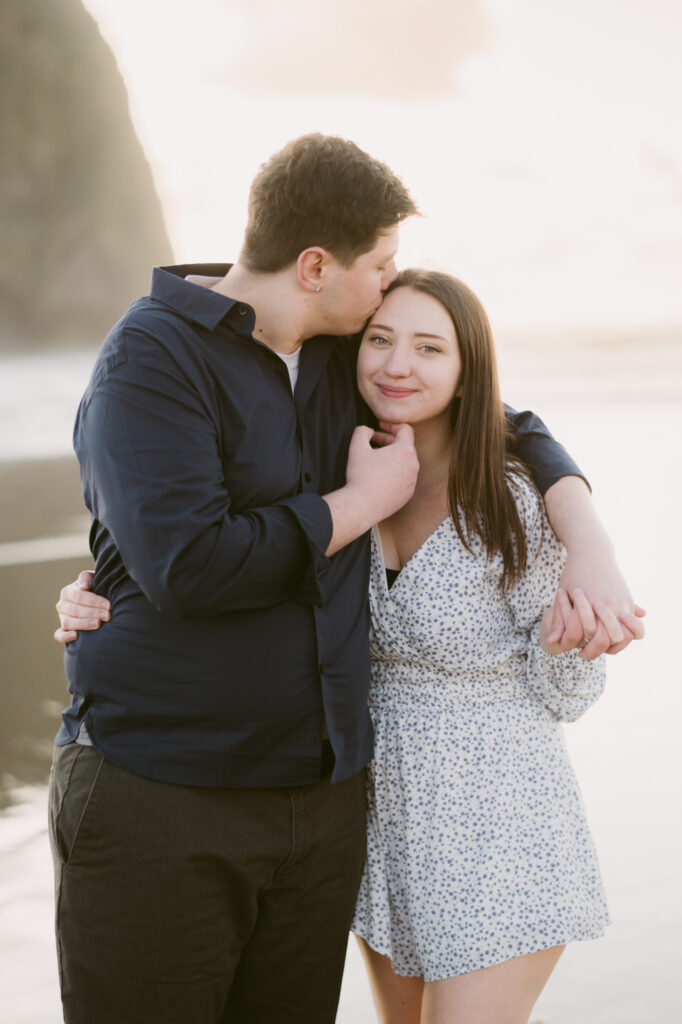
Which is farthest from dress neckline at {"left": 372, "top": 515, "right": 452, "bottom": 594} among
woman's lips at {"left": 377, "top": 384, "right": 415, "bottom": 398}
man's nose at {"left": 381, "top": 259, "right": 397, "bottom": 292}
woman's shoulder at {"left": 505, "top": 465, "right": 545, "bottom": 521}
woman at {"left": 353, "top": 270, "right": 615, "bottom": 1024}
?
man's nose at {"left": 381, "top": 259, "right": 397, "bottom": 292}

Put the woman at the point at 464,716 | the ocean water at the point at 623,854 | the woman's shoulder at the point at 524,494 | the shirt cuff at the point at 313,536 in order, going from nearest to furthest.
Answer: the shirt cuff at the point at 313,536, the woman at the point at 464,716, the woman's shoulder at the point at 524,494, the ocean water at the point at 623,854

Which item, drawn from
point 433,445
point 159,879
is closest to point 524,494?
point 433,445

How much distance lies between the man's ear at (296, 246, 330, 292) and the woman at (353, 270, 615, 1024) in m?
0.24

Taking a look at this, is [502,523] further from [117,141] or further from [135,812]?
[117,141]

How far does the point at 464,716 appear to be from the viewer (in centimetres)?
203

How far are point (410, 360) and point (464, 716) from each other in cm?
70

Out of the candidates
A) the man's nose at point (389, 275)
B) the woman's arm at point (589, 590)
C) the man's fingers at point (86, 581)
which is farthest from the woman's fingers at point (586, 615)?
the man's fingers at point (86, 581)

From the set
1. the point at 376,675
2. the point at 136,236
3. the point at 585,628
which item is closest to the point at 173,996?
the point at 376,675

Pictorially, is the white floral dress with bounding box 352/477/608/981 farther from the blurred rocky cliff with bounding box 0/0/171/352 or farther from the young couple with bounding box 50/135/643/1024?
the blurred rocky cliff with bounding box 0/0/171/352

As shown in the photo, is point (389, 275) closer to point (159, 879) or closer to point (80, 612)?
point (80, 612)

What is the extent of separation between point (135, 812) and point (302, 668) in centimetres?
36

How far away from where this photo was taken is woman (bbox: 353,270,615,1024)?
196 cm

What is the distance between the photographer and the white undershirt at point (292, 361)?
195cm

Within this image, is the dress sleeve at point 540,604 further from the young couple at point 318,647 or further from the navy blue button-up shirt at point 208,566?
the navy blue button-up shirt at point 208,566
